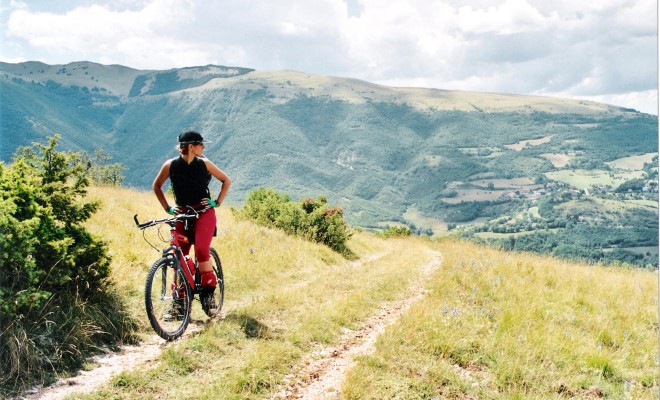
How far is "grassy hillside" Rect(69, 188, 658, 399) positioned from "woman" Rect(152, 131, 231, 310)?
1.11 metres

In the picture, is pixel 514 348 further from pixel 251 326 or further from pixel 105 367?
pixel 105 367

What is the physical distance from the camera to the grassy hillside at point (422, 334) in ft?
18.1

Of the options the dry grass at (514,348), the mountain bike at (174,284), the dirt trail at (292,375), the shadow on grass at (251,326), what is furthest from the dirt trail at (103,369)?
the dry grass at (514,348)

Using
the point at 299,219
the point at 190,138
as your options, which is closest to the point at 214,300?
the point at 190,138

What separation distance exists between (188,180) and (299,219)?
13325 millimetres

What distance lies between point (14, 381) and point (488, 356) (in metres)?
6.06

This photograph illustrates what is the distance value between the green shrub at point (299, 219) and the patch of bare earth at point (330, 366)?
38.2ft

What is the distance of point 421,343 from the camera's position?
6.73 metres

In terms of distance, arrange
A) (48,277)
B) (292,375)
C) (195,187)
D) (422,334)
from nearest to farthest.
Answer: (292,375) < (48,277) < (422,334) < (195,187)

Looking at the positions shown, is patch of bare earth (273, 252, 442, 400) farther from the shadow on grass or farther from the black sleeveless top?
the black sleeveless top

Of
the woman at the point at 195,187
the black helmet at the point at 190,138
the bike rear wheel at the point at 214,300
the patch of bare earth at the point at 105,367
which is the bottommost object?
the patch of bare earth at the point at 105,367

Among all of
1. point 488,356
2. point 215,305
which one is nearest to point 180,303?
point 215,305

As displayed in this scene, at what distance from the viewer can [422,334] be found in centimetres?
699

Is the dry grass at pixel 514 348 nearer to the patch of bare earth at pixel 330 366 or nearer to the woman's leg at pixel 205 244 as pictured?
the patch of bare earth at pixel 330 366
